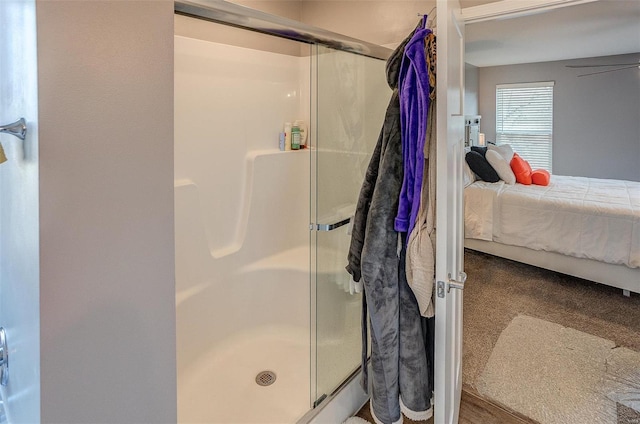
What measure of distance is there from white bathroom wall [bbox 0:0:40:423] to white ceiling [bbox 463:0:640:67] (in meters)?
2.61

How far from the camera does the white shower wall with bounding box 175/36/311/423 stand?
198cm

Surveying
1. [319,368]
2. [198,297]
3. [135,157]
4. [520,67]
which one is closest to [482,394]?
[319,368]

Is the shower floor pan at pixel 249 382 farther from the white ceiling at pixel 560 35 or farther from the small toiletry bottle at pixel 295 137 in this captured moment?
the white ceiling at pixel 560 35

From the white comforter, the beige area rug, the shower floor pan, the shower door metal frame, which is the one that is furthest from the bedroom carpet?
the shower door metal frame

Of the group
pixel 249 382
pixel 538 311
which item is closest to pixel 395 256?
pixel 249 382

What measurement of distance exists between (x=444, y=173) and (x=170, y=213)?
0.81m

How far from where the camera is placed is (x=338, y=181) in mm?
1778

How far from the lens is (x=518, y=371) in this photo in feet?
7.25

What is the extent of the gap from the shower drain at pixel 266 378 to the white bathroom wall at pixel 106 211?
4.19ft

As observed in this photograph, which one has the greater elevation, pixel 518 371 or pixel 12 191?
pixel 12 191

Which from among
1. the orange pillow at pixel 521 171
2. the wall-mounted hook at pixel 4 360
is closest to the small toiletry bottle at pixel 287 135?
the wall-mounted hook at pixel 4 360

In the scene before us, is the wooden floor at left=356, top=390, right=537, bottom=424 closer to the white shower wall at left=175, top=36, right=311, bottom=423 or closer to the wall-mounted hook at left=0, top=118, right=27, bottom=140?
the white shower wall at left=175, top=36, right=311, bottom=423

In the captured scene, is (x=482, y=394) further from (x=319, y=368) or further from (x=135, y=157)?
(x=135, y=157)

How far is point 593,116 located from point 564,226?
129 inches
